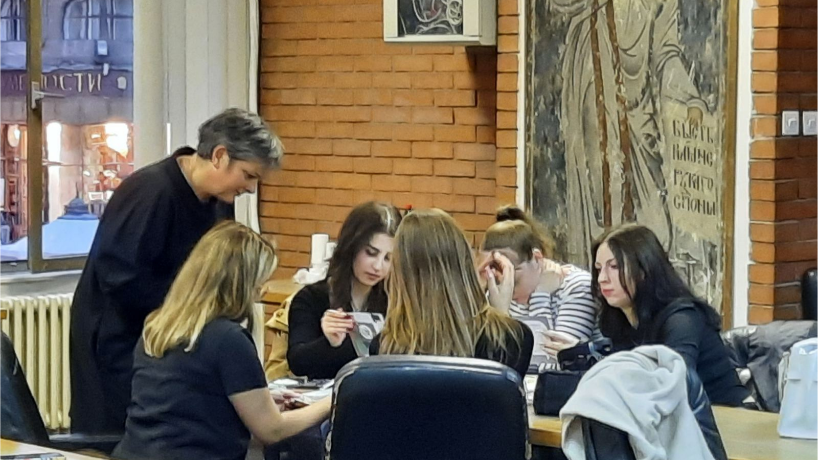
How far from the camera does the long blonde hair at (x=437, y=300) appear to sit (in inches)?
124

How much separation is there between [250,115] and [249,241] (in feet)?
1.97

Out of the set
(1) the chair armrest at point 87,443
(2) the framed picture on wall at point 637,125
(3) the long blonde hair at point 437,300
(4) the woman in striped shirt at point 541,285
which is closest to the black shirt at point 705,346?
(3) the long blonde hair at point 437,300

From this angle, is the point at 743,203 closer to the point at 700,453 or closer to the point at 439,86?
the point at 439,86

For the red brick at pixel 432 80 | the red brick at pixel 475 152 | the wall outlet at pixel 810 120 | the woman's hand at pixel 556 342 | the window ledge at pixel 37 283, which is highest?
the red brick at pixel 432 80

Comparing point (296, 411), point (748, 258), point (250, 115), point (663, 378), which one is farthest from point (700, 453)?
point (748, 258)

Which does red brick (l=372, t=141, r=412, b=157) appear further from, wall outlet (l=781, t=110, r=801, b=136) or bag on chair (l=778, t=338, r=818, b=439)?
bag on chair (l=778, t=338, r=818, b=439)

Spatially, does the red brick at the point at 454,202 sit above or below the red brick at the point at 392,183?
below

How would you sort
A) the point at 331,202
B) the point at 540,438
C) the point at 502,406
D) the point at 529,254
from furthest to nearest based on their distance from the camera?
the point at 331,202 → the point at 529,254 → the point at 540,438 → the point at 502,406

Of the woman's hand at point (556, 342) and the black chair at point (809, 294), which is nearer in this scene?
the woman's hand at point (556, 342)

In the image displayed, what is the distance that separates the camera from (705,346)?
3.50 meters

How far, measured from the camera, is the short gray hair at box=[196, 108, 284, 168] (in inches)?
138

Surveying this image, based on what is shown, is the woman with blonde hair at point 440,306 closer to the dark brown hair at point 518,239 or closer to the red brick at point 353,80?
the dark brown hair at point 518,239

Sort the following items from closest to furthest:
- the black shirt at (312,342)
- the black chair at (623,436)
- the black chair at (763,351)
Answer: the black chair at (623,436) < the black chair at (763,351) < the black shirt at (312,342)

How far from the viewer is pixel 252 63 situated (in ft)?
19.9
